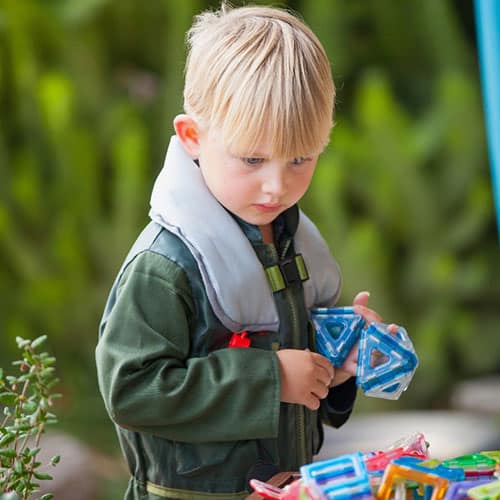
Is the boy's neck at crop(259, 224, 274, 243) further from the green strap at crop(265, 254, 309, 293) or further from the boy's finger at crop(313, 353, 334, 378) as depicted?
the boy's finger at crop(313, 353, 334, 378)

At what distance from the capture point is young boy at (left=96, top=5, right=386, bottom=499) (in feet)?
3.92

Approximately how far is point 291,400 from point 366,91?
2.71 metres

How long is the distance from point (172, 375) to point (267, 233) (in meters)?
0.25

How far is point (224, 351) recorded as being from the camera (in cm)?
122

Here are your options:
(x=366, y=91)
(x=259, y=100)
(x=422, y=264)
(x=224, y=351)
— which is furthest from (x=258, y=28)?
(x=422, y=264)

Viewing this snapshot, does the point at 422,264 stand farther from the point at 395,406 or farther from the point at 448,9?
the point at 448,9

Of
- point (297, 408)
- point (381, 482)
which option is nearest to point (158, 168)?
point (297, 408)

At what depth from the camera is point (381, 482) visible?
1088 millimetres

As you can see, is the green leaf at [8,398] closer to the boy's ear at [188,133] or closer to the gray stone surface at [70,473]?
the boy's ear at [188,133]

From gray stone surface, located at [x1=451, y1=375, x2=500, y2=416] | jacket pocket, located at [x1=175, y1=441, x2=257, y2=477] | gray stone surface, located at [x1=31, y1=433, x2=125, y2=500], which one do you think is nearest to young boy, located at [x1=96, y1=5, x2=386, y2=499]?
jacket pocket, located at [x1=175, y1=441, x2=257, y2=477]

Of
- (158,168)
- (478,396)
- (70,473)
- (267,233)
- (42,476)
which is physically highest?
(267,233)

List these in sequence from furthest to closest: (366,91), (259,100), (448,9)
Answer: (448,9) < (366,91) < (259,100)

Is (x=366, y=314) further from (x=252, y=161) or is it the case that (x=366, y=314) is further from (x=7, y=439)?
(x=7, y=439)

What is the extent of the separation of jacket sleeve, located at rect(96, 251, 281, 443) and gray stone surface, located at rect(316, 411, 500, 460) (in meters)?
2.12
